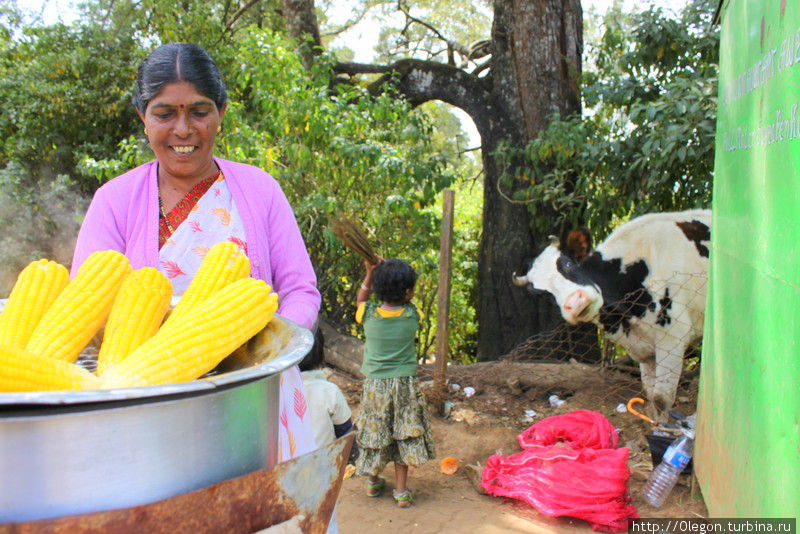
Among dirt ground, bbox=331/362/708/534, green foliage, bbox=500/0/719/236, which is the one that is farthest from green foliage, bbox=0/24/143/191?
green foliage, bbox=500/0/719/236

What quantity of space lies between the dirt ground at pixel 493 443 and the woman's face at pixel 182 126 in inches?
110

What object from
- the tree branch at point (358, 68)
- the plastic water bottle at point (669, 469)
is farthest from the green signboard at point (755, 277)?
the tree branch at point (358, 68)

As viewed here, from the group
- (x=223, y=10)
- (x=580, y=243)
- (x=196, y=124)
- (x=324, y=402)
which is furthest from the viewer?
(x=223, y=10)

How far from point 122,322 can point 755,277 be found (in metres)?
2.10

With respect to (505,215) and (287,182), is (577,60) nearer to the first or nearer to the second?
(505,215)

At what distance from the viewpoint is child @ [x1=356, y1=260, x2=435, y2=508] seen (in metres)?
4.30

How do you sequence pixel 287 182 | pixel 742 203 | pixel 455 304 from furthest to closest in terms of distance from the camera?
pixel 455 304
pixel 287 182
pixel 742 203

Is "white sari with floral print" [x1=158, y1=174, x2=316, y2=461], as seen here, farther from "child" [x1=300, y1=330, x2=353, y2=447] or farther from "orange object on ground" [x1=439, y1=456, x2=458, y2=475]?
"orange object on ground" [x1=439, y1=456, x2=458, y2=475]

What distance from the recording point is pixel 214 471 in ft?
3.30

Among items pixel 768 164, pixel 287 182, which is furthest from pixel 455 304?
A: pixel 768 164

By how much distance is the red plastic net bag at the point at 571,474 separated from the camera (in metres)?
3.76

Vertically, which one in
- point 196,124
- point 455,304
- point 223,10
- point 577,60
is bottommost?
point 455,304

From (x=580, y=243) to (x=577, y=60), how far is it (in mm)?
3014

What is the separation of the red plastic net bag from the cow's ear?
1.36 metres
